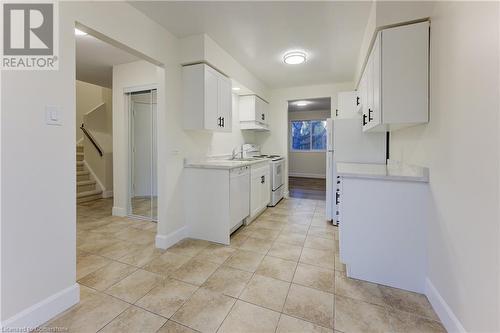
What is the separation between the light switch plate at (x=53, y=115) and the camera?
145 cm

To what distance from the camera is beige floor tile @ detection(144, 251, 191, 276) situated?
2.10m

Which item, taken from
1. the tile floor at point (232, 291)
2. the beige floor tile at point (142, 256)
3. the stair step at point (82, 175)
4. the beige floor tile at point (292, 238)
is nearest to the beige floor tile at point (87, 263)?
the tile floor at point (232, 291)

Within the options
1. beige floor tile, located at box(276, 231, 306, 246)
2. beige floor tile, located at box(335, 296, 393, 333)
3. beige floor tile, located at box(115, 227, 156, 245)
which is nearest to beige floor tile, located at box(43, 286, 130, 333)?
beige floor tile, located at box(115, 227, 156, 245)

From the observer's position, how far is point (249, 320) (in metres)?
1.47

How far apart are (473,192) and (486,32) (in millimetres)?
809

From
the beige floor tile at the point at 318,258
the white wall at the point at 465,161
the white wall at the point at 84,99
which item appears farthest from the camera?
the white wall at the point at 84,99

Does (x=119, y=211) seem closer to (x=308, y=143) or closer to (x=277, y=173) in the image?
(x=277, y=173)

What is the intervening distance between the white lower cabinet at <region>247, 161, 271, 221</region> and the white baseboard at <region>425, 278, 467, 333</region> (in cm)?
215

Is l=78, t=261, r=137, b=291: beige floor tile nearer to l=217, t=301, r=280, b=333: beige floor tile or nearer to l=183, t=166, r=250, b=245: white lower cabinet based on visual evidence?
l=183, t=166, r=250, b=245: white lower cabinet

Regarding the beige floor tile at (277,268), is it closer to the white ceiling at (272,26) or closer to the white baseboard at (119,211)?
the white ceiling at (272,26)

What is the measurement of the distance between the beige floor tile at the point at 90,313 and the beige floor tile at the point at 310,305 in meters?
1.19

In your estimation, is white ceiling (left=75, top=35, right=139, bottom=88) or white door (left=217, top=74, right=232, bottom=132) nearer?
white ceiling (left=75, top=35, right=139, bottom=88)

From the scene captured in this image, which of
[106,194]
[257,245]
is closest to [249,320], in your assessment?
[257,245]

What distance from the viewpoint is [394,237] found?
1.84 meters
